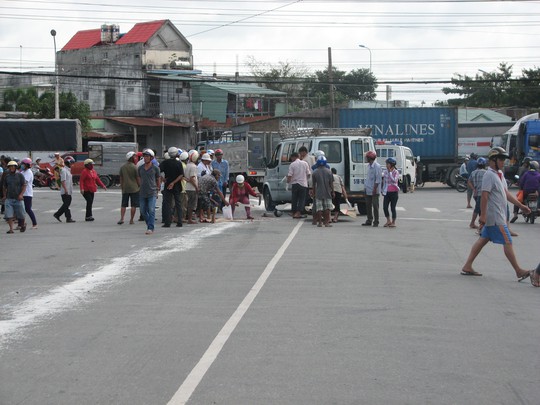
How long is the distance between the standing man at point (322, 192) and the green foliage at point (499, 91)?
59104 millimetres

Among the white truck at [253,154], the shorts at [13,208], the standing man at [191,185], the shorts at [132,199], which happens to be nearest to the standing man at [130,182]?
the shorts at [132,199]

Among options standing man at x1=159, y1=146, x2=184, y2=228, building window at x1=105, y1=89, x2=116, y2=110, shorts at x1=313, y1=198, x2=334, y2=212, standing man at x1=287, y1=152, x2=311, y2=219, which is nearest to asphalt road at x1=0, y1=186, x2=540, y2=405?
standing man at x1=159, y1=146, x2=184, y2=228

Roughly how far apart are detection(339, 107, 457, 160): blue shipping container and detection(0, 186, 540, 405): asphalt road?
3127 centimetres

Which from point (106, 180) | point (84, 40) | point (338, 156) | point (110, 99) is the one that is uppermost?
point (84, 40)

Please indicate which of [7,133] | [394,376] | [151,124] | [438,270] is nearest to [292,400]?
[394,376]

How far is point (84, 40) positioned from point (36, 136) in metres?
42.8

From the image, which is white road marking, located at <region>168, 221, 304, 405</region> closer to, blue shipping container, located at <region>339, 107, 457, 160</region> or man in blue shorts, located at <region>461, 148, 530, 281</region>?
man in blue shorts, located at <region>461, 148, 530, 281</region>

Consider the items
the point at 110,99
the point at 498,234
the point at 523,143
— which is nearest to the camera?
the point at 498,234

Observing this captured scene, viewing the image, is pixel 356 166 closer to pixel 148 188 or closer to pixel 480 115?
pixel 148 188

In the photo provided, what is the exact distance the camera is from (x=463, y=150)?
184ft

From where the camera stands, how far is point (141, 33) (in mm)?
81438

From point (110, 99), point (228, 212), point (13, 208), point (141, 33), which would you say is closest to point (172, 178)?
point (228, 212)

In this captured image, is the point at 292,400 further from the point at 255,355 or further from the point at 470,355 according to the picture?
the point at 470,355

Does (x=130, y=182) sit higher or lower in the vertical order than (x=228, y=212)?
higher
